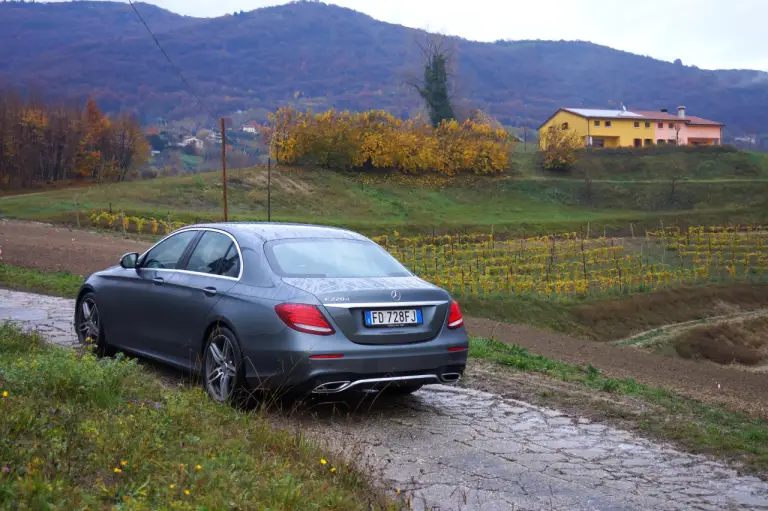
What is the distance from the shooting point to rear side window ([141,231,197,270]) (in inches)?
308

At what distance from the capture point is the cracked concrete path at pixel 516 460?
199 inches

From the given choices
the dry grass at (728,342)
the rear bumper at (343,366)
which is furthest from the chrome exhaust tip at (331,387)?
the dry grass at (728,342)

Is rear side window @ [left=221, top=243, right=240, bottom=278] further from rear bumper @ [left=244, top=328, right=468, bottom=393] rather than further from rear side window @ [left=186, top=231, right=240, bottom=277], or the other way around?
rear bumper @ [left=244, top=328, right=468, bottom=393]

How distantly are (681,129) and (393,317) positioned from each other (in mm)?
101151

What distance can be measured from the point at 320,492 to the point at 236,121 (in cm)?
18512

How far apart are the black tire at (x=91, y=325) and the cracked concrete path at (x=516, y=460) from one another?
2741mm

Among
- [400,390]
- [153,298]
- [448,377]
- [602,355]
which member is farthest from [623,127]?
[448,377]

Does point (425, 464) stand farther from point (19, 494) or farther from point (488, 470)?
point (19, 494)

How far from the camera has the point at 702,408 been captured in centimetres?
838

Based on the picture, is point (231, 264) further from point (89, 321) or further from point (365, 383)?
point (89, 321)

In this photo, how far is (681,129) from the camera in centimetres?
10006

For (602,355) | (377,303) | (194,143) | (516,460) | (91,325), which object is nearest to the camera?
(516,460)

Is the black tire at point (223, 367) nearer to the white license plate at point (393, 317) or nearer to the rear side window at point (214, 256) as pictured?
the rear side window at point (214, 256)

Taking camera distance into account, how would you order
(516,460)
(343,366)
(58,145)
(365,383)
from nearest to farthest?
(516,460)
(343,366)
(365,383)
(58,145)
